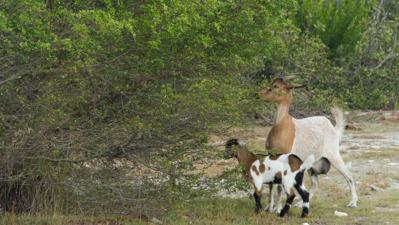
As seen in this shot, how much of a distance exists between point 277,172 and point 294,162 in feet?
0.84

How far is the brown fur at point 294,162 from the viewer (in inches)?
392

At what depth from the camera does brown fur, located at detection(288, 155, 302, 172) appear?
9961 mm

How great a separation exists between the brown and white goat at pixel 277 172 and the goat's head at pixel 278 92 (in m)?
0.89

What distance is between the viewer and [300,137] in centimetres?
1101

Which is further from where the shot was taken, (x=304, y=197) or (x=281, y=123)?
(x=281, y=123)

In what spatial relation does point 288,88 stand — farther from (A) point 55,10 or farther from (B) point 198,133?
(A) point 55,10

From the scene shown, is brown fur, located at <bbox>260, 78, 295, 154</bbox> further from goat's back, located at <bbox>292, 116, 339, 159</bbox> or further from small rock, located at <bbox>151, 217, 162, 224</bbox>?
small rock, located at <bbox>151, 217, 162, 224</bbox>

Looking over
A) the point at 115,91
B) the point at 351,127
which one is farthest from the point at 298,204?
the point at 351,127

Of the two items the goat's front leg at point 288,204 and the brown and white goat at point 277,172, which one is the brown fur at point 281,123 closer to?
the brown and white goat at point 277,172

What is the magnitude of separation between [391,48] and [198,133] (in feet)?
51.1

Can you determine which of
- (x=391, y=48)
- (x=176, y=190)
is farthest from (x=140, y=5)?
(x=391, y=48)

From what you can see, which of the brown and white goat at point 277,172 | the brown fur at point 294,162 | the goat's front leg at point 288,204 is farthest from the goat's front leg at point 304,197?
the brown fur at point 294,162

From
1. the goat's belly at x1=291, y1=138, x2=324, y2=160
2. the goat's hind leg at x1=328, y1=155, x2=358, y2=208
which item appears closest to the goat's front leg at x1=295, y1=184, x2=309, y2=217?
the goat's belly at x1=291, y1=138, x2=324, y2=160

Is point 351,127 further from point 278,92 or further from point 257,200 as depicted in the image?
point 257,200
